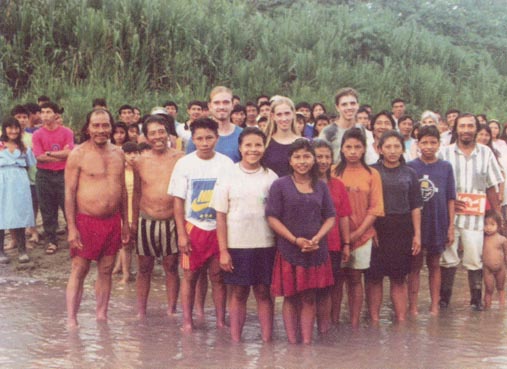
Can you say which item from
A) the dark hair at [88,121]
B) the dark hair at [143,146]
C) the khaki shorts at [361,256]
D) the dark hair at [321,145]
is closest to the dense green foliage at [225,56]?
the dark hair at [143,146]

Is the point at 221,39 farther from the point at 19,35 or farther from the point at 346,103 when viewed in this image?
the point at 346,103

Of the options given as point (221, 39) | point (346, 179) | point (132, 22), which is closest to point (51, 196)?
point (346, 179)

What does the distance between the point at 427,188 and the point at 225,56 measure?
10029 mm

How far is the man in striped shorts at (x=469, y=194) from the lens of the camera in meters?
6.82

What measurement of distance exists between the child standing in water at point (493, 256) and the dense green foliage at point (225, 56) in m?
7.16

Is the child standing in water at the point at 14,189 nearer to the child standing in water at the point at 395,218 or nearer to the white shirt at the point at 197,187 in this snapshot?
the white shirt at the point at 197,187

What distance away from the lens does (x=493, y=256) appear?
7.07m

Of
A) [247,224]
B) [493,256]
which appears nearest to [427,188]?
[493,256]

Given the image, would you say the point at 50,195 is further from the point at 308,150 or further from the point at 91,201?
the point at 308,150

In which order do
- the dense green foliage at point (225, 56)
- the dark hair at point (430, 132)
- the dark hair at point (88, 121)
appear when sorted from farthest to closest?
1. the dense green foliage at point (225, 56)
2. the dark hair at point (430, 132)
3. the dark hair at point (88, 121)

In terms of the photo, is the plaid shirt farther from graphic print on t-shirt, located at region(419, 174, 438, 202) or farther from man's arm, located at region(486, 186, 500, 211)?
graphic print on t-shirt, located at region(419, 174, 438, 202)

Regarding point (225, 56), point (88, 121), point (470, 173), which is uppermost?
point (225, 56)

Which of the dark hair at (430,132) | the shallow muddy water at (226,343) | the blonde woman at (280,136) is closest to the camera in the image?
the shallow muddy water at (226,343)

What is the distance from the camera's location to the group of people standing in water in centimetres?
548
